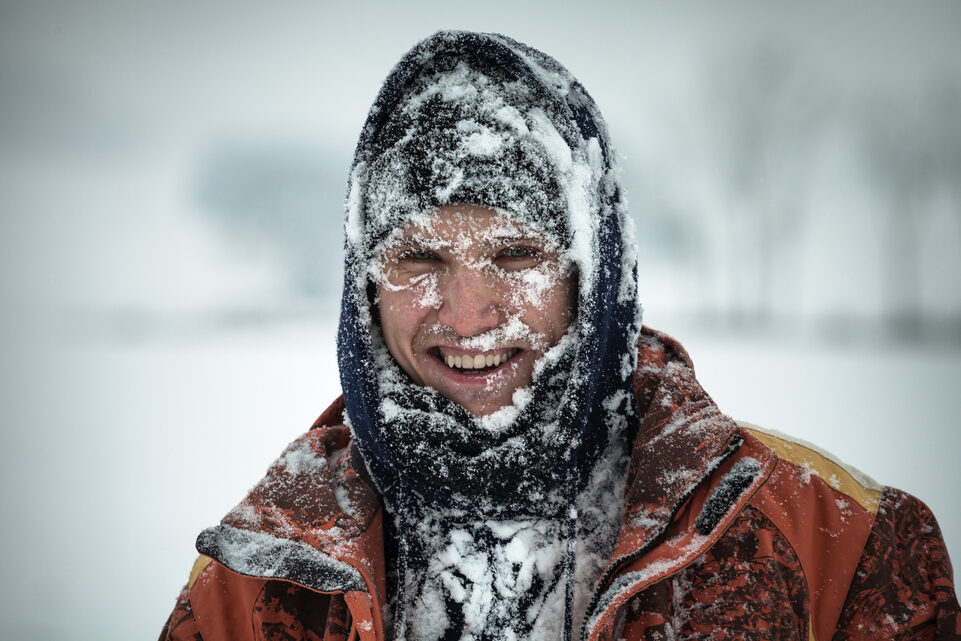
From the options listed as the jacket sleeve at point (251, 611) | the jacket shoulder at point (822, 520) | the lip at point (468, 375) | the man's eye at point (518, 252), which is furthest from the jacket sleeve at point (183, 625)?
the jacket shoulder at point (822, 520)

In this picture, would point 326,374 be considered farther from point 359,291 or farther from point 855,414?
point 359,291

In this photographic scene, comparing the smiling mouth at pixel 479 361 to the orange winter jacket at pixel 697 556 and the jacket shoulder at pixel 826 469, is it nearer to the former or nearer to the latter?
the orange winter jacket at pixel 697 556

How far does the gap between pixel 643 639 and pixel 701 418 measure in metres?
0.41

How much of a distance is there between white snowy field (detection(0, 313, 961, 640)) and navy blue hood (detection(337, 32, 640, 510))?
7.21ft

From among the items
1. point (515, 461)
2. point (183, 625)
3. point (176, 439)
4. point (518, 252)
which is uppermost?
point (518, 252)

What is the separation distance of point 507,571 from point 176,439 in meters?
4.68

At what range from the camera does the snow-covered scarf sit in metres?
1.30

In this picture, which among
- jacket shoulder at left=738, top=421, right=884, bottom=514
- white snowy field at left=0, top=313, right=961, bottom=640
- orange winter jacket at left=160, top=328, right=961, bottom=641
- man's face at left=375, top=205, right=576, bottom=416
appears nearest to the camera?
orange winter jacket at left=160, top=328, right=961, bottom=641

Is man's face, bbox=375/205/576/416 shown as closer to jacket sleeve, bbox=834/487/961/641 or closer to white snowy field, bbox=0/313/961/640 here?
jacket sleeve, bbox=834/487/961/641

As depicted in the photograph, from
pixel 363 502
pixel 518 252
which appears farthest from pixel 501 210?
pixel 363 502

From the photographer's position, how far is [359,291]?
4.84 ft

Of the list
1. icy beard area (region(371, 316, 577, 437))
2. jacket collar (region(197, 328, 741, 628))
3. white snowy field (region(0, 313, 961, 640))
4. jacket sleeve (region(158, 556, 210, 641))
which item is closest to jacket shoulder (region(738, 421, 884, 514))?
jacket collar (region(197, 328, 741, 628))

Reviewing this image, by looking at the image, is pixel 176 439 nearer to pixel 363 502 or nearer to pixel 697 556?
pixel 363 502

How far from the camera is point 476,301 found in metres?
1.34
